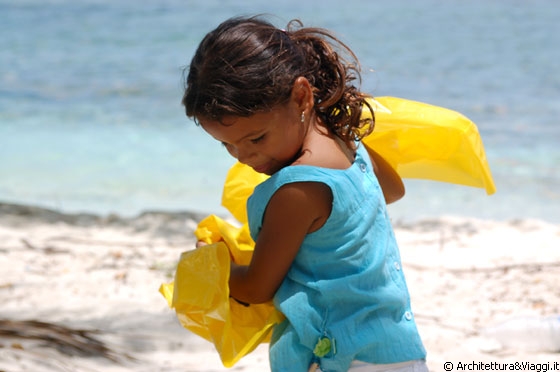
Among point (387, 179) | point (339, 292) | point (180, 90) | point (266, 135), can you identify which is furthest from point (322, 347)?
point (180, 90)

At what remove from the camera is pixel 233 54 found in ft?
5.69

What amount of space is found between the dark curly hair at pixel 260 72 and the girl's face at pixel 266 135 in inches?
0.8

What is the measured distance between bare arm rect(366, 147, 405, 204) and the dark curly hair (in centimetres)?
29

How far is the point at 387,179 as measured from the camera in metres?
2.22

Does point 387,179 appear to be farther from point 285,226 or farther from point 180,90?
point 180,90

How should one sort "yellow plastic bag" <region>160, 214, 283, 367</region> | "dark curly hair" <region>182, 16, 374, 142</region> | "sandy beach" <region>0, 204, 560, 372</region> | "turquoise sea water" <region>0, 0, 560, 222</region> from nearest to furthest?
"dark curly hair" <region>182, 16, 374, 142</region> < "yellow plastic bag" <region>160, 214, 283, 367</region> < "sandy beach" <region>0, 204, 560, 372</region> < "turquoise sea water" <region>0, 0, 560, 222</region>

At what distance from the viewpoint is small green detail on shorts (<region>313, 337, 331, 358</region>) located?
5.85 feet

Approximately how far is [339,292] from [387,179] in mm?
536

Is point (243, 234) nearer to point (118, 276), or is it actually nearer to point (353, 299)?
point (353, 299)

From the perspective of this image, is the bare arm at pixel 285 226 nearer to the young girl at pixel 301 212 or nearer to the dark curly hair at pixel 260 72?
the young girl at pixel 301 212

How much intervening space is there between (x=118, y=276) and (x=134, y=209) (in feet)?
7.43

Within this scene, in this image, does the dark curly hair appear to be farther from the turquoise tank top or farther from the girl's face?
the turquoise tank top

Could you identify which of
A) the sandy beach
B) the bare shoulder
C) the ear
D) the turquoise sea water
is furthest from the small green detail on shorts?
the sandy beach

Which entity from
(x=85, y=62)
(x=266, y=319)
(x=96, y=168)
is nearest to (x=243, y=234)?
(x=266, y=319)
